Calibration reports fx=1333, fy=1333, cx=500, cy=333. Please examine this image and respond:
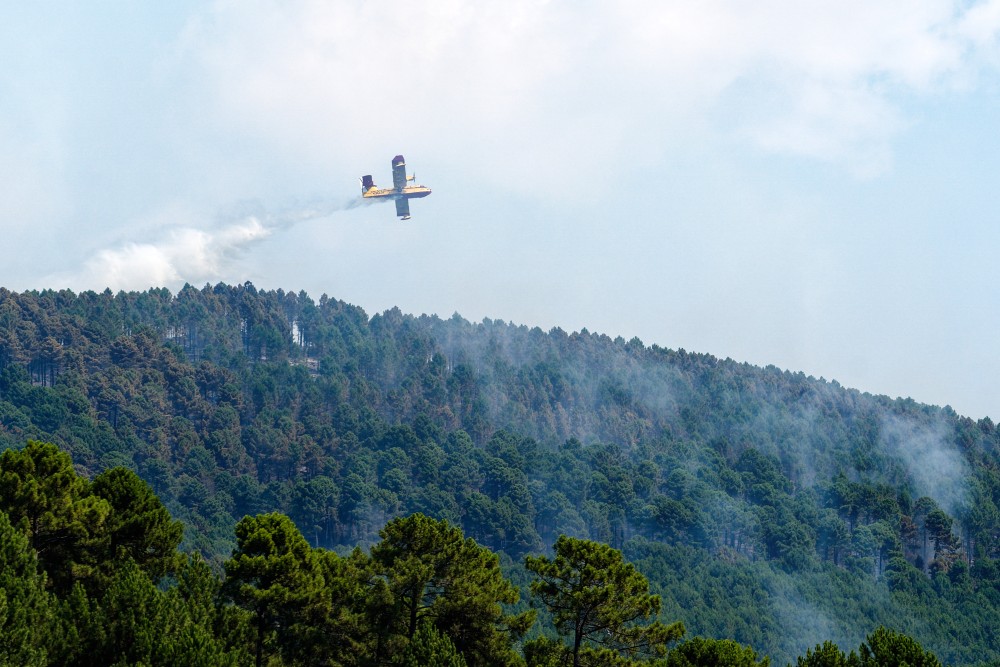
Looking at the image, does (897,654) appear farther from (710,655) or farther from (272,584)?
(272,584)

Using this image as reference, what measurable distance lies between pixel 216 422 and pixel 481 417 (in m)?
39.2

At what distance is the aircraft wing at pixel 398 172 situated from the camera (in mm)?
106500

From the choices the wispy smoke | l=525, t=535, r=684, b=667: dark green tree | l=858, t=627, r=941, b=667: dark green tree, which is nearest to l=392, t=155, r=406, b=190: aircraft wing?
l=525, t=535, r=684, b=667: dark green tree

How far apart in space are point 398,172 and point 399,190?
385cm

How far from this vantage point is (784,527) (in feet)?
513

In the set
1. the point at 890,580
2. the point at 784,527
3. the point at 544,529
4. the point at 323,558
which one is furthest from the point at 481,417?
the point at 323,558

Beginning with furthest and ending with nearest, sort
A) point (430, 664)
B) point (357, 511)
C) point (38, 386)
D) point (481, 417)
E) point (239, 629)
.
Result: point (481, 417)
point (38, 386)
point (357, 511)
point (239, 629)
point (430, 664)

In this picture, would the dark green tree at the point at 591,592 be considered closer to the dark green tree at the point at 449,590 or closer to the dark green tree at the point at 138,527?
the dark green tree at the point at 449,590

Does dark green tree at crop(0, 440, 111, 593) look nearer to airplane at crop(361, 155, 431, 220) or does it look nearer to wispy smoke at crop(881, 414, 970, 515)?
airplane at crop(361, 155, 431, 220)

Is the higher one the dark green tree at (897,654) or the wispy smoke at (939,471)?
the wispy smoke at (939,471)

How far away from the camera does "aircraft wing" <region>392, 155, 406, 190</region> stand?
106 meters

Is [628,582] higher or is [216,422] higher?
[216,422]

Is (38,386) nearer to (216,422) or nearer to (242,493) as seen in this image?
(216,422)

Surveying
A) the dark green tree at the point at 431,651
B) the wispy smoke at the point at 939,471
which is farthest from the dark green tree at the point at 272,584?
the wispy smoke at the point at 939,471
